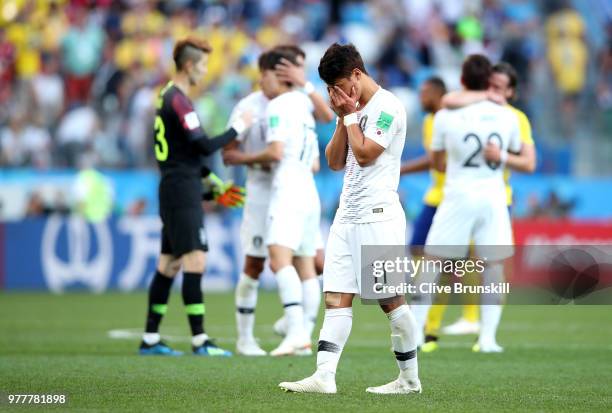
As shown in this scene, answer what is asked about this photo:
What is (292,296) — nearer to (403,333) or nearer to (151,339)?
(151,339)

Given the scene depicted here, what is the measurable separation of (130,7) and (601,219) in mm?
11827

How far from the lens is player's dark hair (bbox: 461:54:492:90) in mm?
11180

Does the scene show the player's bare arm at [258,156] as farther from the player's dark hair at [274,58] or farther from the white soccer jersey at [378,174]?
the white soccer jersey at [378,174]

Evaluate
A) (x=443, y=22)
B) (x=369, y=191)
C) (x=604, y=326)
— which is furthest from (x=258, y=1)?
(x=369, y=191)

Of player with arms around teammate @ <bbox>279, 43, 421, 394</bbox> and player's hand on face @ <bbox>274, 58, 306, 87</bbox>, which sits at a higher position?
player's hand on face @ <bbox>274, 58, 306, 87</bbox>

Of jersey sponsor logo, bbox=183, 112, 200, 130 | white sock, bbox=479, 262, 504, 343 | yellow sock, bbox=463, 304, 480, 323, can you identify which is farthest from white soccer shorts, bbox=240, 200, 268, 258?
yellow sock, bbox=463, 304, 480, 323

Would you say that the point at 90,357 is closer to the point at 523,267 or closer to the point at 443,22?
the point at 523,267

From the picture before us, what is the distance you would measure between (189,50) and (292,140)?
1.26 m

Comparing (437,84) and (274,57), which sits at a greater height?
(274,57)

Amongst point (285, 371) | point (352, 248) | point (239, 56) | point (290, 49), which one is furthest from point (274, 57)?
point (239, 56)

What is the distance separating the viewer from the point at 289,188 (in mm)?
10914

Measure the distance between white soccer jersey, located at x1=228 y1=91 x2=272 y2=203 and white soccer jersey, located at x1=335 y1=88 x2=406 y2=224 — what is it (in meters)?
3.39

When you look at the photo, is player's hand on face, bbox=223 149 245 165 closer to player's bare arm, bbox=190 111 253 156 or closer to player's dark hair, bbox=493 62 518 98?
player's bare arm, bbox=190 111 253 156

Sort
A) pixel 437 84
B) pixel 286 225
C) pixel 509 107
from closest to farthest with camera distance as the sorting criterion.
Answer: pixel 286 225, pixel 509 107, pixel 437 84
